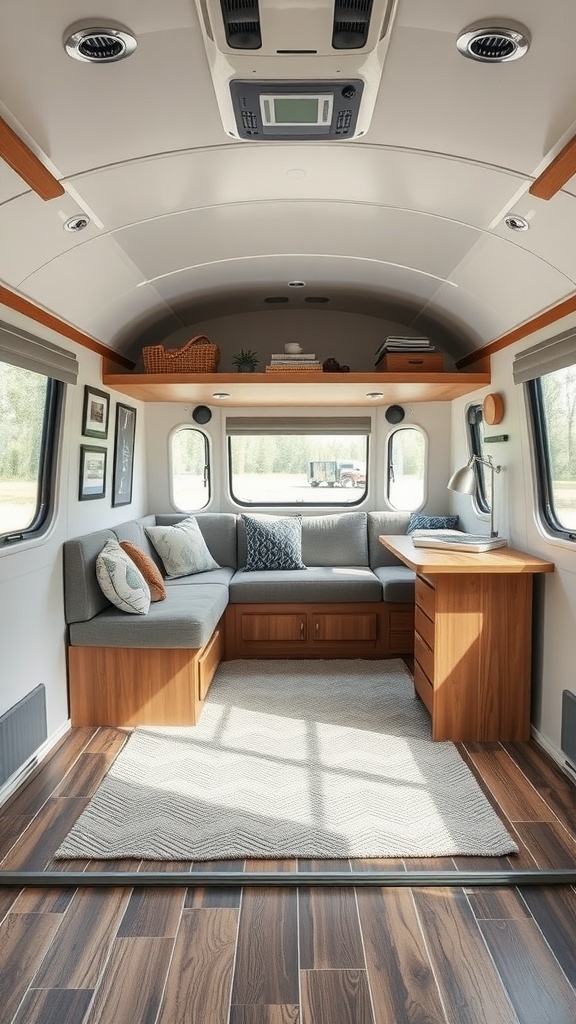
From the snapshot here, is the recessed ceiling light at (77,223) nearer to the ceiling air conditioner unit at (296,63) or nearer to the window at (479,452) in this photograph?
the ceiling air conditioner unit at (296,63)

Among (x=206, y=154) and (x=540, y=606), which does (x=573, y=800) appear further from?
(x=206, y=154)

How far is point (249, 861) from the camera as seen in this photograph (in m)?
2.70

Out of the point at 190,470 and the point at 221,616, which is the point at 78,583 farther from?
the point at 190,470

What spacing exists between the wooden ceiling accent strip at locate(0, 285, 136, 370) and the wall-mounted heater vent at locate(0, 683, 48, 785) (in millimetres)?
1842

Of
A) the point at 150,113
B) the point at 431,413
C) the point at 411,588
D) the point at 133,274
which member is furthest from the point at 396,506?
the point at 150,113

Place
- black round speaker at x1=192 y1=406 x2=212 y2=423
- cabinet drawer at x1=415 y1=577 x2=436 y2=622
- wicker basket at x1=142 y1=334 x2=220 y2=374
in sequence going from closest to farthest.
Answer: cabinet drawer at x1=415 y1=577 x2=436 y2=622 < wicker basket at x1=142 y1=334 x2=220 y2=374 < black round speaker at x1=192 y1=406 x2=212 y2=423

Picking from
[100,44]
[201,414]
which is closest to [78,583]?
[201,414]

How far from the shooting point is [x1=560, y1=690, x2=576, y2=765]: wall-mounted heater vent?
3393 millimetres

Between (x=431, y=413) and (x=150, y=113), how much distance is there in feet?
13.9

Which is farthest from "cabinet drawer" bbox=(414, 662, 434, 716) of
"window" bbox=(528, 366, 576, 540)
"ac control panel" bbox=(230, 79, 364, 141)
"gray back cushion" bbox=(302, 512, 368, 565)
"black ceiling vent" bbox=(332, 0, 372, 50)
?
"black ceiling vent" bbox=(332, 0, 372, 50)

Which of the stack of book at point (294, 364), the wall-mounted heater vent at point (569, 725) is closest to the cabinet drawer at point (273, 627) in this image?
the stack of book at point (294, 364)

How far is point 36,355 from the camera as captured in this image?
3529mm

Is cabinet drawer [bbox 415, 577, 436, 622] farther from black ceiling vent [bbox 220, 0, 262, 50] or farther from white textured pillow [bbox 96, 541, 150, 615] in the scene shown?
black ceiling vent [bbox 220, 0, 262, 50]

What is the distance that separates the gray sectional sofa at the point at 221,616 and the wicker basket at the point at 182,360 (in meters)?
1.13
